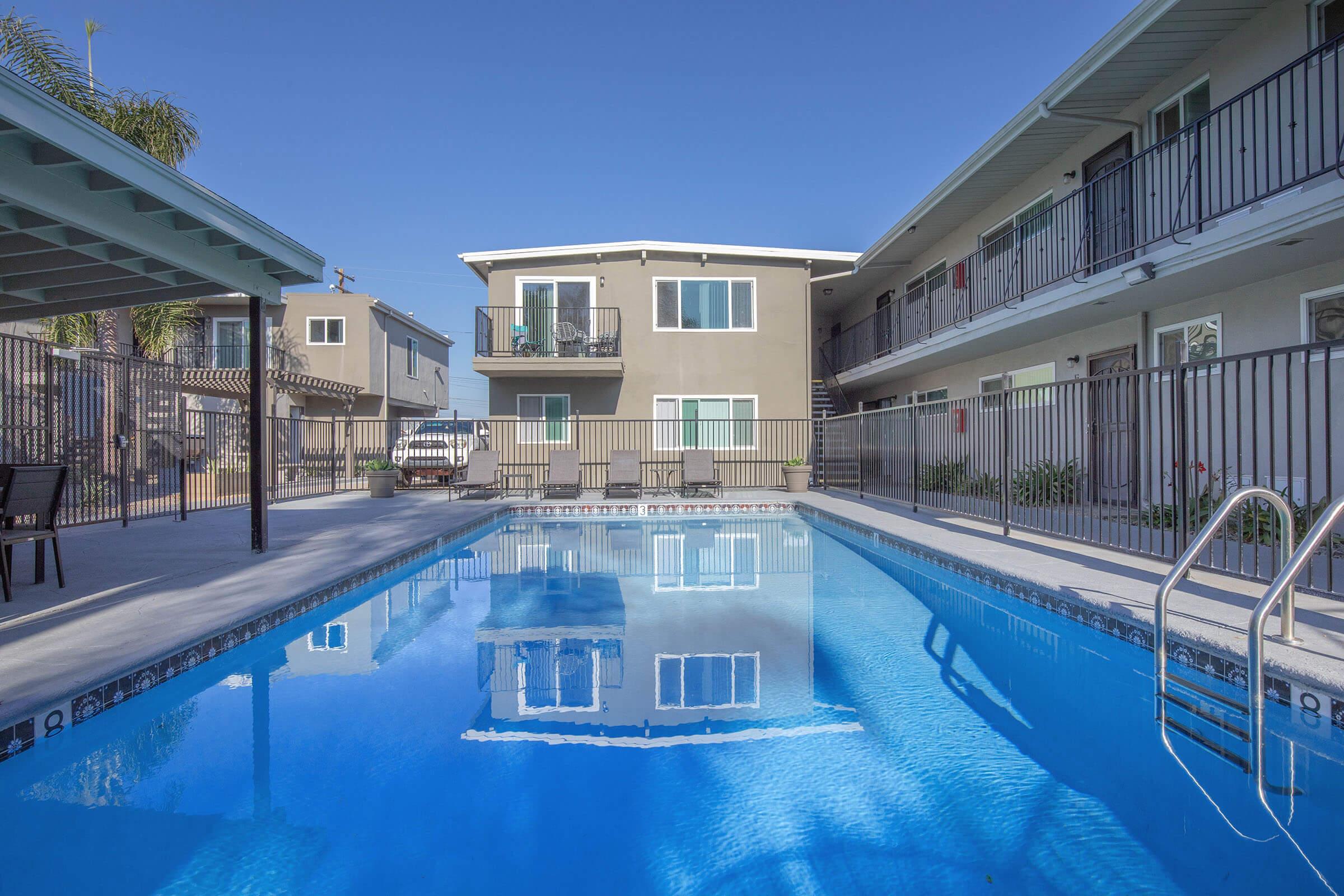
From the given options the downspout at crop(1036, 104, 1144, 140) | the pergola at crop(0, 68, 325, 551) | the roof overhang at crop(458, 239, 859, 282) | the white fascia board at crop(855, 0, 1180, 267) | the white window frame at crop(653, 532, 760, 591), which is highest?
the roof overhang at crop(458, 239, 859, 282)

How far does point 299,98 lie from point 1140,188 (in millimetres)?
20806

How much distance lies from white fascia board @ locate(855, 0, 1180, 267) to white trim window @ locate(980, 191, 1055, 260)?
1.22 meters

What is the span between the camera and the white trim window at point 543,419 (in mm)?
16875

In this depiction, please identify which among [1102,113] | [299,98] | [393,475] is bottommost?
[393,475]

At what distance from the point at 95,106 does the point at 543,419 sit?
9.97 meters

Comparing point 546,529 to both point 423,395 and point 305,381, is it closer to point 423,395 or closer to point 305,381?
point 305,381

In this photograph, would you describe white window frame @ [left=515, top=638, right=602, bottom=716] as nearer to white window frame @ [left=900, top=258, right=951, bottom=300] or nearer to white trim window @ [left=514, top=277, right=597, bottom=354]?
white window frame @ [left=900, top=258, right=951, bottom=300]

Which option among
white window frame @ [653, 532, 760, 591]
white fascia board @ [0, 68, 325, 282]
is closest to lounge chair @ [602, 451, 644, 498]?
white window frame @ [653, 532, 760, 591]

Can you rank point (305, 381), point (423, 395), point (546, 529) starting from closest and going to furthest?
point (546, 529)
point (305, 381)
point (423, 395)

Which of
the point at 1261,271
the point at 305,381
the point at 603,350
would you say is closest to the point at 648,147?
the point at 603,350

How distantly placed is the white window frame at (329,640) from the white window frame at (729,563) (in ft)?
9.10

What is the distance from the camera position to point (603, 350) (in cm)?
1647

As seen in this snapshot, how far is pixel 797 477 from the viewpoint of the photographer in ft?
50.6

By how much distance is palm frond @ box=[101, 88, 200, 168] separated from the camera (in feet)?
40.3
